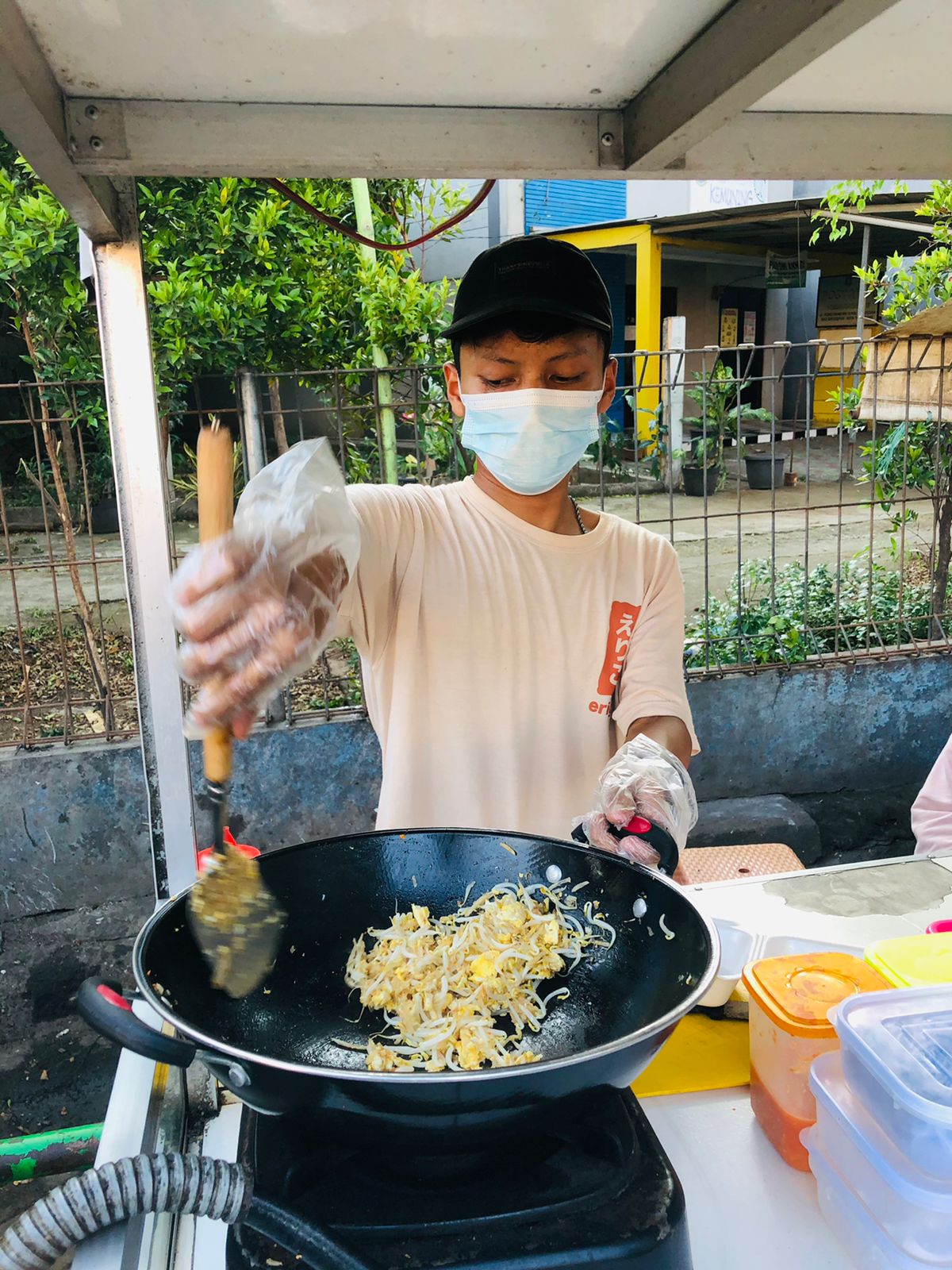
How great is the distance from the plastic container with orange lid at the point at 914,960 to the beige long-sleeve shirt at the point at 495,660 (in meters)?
0.75

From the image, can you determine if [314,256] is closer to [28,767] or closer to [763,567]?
[28,767]

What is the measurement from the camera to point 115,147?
149cm

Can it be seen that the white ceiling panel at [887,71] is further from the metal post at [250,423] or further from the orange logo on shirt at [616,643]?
the metal post at [250,423]

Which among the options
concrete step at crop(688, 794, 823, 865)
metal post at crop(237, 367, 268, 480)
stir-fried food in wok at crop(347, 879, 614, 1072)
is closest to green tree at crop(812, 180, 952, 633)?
concrete step at crop(688, 794, 823, 865)

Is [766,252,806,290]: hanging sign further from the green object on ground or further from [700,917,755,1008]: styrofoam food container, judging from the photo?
the green object on ground

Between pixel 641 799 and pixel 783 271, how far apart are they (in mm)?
17269

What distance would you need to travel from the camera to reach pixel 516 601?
2.10 m

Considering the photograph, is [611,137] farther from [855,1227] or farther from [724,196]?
[724,196]

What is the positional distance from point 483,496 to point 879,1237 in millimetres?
1594

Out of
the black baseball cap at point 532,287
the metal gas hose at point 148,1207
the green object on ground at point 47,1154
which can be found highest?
the black baseball cap at point 532,287

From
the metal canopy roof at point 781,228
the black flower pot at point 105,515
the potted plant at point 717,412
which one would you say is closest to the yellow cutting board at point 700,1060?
the potted plant at point 717,412

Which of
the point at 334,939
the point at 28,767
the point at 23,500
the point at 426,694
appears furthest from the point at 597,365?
the point at 23,500

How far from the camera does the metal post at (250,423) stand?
424 cm

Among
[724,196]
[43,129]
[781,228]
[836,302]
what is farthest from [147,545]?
[836,302]
